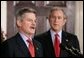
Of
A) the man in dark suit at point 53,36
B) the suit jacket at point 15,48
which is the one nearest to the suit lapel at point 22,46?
the suit jacket at point 15,48

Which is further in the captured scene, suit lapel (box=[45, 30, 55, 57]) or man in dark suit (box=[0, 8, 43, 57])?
suit lapel (box=[45, 30, 55, 57])

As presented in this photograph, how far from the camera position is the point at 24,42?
1.52 meters

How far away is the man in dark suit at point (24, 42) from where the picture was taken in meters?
1.48

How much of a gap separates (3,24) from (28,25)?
1.56 meters

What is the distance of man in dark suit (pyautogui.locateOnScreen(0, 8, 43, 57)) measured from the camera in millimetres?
1484

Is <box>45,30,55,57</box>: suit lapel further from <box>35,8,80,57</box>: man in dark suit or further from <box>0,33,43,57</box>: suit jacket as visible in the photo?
<box>0,33,43,57</box>: suit jacket

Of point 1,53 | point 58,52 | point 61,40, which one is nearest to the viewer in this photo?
point 1,53

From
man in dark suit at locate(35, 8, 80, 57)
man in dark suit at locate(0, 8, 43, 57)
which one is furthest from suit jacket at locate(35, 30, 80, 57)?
man in dark suit at locate(0, 8, 43, 57)

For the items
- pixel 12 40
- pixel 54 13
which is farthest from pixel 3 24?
pixel 12 40

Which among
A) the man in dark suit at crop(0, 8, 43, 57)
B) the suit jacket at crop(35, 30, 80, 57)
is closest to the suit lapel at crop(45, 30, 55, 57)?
the suit jacket at crop(35, 30, 80, 57)

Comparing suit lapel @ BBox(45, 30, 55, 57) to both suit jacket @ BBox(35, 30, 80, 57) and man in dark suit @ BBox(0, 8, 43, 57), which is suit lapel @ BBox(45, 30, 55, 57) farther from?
man in dark suit @ BBox(0, 8, 43, 57)

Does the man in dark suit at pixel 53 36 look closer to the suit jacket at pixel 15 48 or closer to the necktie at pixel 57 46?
the necktie at pixel 57 46

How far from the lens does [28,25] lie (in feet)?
4.97

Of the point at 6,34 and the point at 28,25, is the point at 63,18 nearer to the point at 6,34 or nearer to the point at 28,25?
the point at 28,25
